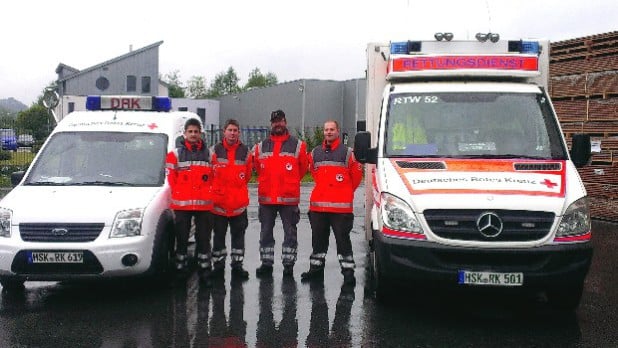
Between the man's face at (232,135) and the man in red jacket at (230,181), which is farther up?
the man's face at (232,135)

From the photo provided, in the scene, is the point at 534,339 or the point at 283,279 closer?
the point at 534,339

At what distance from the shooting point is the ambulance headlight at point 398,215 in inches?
244

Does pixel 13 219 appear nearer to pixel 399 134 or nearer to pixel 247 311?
pixel 247 311

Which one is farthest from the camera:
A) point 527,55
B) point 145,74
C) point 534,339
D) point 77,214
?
point 145,74

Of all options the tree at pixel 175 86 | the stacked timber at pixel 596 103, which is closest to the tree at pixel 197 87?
the tree at pixel 175 86

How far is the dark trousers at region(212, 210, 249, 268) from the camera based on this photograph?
8.06 meters

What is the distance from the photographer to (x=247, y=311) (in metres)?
6.78

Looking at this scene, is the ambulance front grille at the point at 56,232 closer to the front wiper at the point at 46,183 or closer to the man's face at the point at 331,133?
the front wiper at the point at 46,183

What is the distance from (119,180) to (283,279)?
6.99 feet

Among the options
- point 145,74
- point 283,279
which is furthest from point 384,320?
point 145,74

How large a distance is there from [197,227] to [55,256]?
168 cm

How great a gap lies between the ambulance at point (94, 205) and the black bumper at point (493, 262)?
2.65 m

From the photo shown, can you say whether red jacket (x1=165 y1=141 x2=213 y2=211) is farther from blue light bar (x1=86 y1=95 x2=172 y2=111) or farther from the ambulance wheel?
the ambulance wheel

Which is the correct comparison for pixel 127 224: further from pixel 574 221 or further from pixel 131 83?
pixel 131 83
